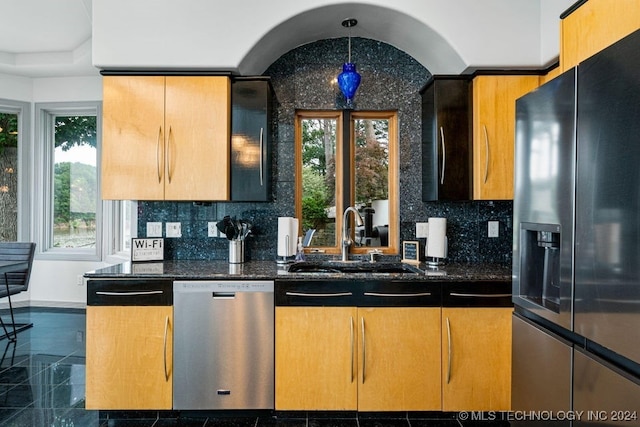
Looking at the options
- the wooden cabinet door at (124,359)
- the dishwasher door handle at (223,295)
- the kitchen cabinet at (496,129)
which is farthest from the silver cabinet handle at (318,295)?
the kitchen cabinet at (496,129)

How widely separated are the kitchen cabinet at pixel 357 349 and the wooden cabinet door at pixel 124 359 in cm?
72

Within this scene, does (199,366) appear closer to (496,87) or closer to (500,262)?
(500,262)

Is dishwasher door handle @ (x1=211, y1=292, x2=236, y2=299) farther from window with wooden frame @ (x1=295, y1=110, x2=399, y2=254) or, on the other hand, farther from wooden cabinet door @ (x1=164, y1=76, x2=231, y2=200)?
window with wooden frame @ (x1=295, y1=110, x2=399, y2=254)

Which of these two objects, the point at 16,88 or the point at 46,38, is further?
the point at 16,88

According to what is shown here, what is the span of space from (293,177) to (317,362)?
135 cm

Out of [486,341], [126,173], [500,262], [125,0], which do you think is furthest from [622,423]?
[125,0]

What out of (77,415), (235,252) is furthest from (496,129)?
(77,415)

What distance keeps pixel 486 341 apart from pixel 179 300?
1839mm

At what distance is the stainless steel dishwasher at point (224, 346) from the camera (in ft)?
7.14

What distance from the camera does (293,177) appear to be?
283cm

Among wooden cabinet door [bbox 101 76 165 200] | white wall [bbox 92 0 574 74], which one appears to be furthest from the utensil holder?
white wall [bbox 92 0 574 74]

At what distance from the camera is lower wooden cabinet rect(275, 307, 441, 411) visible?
2.16 metres

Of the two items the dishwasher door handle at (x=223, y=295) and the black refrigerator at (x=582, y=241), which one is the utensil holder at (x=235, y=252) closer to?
the dishwasher door handle at (x=223, y=295)

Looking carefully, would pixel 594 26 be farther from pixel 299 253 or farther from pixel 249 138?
pixel 299 253
